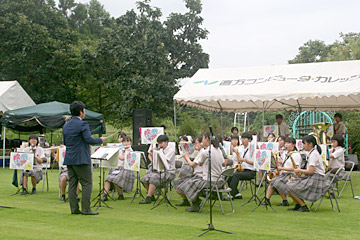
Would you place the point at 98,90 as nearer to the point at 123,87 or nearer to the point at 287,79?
the point at 123,87

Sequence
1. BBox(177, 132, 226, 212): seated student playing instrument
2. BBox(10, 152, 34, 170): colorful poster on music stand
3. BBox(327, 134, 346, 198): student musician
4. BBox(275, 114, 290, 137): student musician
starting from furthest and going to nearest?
1. BBox(275, 114, 290, 137): student musician
2. BBox(10, 152, 34, 170): colorful poster on music stand
3. BBox(327, 134, 346, 198): student musician
4. BBox(177, 132, 226, 212): seated student playing instrument

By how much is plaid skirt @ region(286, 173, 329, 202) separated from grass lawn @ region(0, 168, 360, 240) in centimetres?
30

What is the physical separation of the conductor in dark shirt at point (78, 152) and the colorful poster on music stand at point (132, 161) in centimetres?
135

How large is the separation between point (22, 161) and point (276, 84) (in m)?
6.37

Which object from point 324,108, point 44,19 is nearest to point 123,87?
point 44,19

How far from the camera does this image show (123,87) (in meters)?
22.1

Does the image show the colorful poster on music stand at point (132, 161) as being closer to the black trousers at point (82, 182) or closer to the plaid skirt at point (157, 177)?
the plaid skirt at point (157, 177)

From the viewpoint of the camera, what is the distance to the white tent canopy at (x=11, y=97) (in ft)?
59.5

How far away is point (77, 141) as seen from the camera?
7.56 meters

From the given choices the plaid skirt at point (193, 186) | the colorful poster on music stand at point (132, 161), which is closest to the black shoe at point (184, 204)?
the plaid skirt at point (193, 186)

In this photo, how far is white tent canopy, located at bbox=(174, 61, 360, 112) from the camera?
11367 mm

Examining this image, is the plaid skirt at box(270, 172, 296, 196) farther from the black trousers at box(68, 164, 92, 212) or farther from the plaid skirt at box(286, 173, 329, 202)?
the black trousers at box(68, 164, 92, 212)

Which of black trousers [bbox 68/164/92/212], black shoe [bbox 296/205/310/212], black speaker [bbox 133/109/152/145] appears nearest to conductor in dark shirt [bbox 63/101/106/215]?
black trousers [bbox 68/164/92/212]

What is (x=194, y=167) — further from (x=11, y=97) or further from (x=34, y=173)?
(x=11, y=97)
